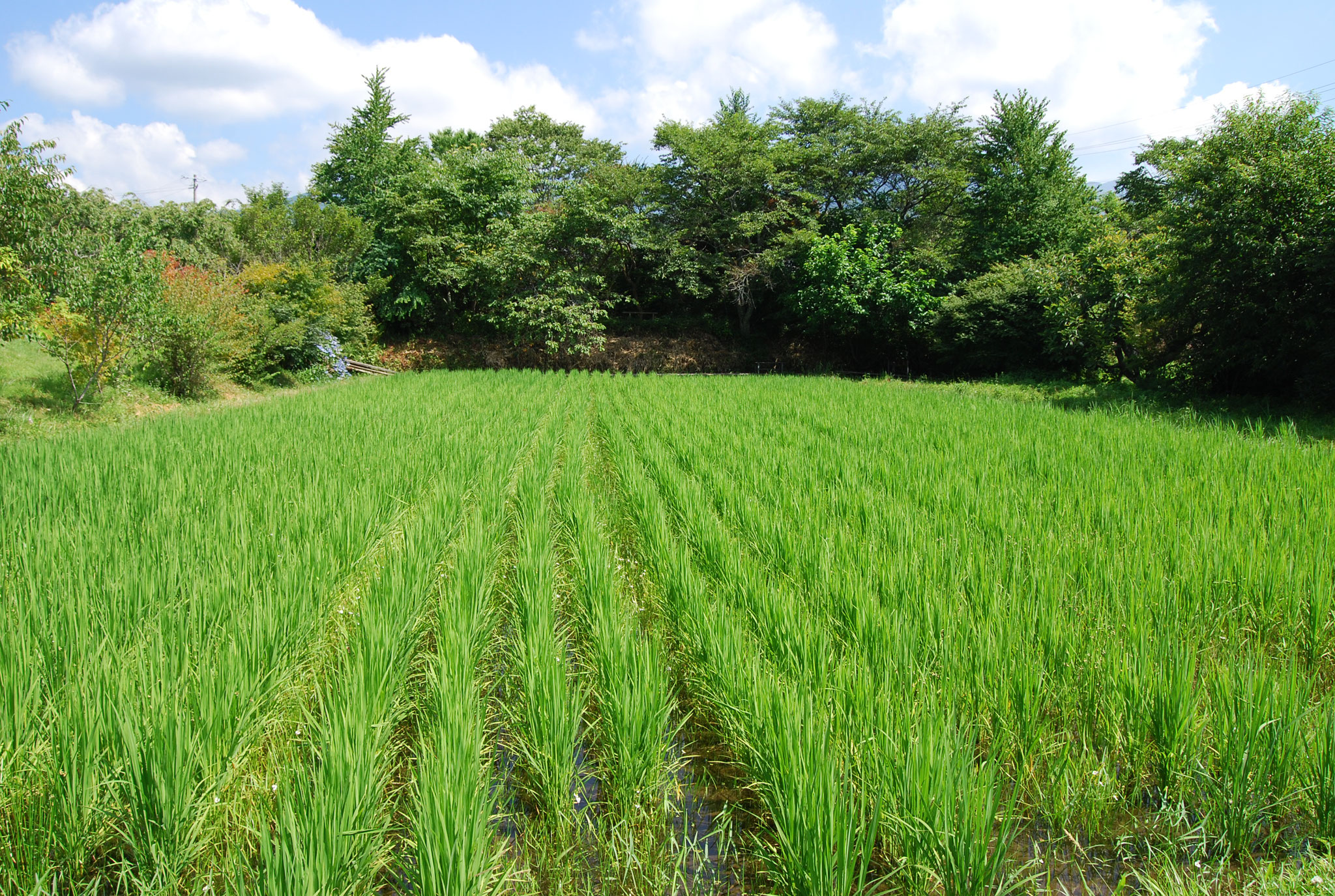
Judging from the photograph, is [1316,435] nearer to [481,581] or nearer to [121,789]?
[481,581]

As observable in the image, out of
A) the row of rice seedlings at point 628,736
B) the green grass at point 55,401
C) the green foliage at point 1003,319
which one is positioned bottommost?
the row of rice seedlings at point 628,736

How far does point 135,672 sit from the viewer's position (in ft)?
6.42

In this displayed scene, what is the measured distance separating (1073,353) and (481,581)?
Result: 47.7 ft

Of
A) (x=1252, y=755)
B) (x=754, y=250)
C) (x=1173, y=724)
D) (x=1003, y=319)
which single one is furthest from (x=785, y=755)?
(x=754, y=250)

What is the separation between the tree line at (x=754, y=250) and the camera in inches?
480

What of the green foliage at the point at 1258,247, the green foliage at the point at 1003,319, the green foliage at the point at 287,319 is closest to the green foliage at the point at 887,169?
the green foliage at the point at 1003,319

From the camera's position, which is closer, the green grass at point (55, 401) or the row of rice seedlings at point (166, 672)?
the row of rice seedlings at point (166, 672)

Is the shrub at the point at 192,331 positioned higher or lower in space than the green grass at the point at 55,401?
higher

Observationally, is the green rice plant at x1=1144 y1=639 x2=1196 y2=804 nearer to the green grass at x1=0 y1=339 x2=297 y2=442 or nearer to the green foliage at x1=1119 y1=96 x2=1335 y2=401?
the green foliage at x1=1119 y1=96 x2=1335 y2=401

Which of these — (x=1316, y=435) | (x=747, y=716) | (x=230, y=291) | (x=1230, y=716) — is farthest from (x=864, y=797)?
(x=230, y=291)

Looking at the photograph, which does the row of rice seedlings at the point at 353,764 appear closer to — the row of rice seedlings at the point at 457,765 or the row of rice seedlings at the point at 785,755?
the row of rice seedlings at the point at 457,765

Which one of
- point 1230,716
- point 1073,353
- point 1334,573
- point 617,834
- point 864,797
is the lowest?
point 617,834

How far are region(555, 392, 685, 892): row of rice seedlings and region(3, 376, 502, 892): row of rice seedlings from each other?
98cm

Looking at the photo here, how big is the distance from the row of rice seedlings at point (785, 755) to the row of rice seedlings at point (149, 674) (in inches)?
52.6
